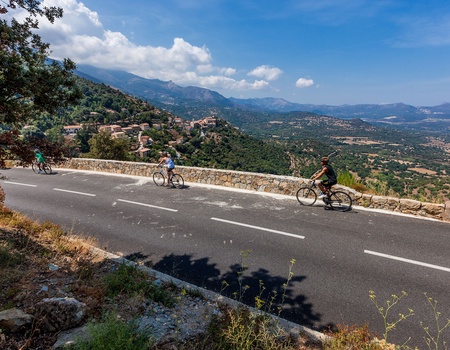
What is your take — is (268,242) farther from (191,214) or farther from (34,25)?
(34,25)

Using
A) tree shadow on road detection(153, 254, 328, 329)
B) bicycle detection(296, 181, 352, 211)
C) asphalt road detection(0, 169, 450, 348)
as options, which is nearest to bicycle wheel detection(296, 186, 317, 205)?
bicycle detection(296, 181, 352, 211)

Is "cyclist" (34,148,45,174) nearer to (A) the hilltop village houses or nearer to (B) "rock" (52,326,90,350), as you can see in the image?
(B) "rock" (52,326,90,350)

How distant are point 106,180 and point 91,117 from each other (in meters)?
73.9

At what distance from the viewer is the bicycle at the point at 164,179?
1200 cm

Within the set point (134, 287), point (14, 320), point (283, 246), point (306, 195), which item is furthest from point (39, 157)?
point (306, 195)

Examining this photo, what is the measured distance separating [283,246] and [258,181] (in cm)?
511

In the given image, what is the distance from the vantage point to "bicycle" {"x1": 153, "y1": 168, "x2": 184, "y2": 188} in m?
12.0

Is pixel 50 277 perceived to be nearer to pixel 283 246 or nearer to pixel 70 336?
pixel 70 336

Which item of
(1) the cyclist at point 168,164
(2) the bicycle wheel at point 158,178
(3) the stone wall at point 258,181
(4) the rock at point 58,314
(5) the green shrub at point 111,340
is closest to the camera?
(5) the green shrub at point 111,340

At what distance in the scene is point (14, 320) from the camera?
9.55 feet

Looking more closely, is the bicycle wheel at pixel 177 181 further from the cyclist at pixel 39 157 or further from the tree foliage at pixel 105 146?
the tree foliage at pixel 105 146

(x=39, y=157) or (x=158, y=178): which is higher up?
(x=39, y=157)

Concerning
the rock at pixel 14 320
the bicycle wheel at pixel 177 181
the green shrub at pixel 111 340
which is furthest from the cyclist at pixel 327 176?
the rock at pixel 14 320

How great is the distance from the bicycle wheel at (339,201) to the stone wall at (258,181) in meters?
0.40
